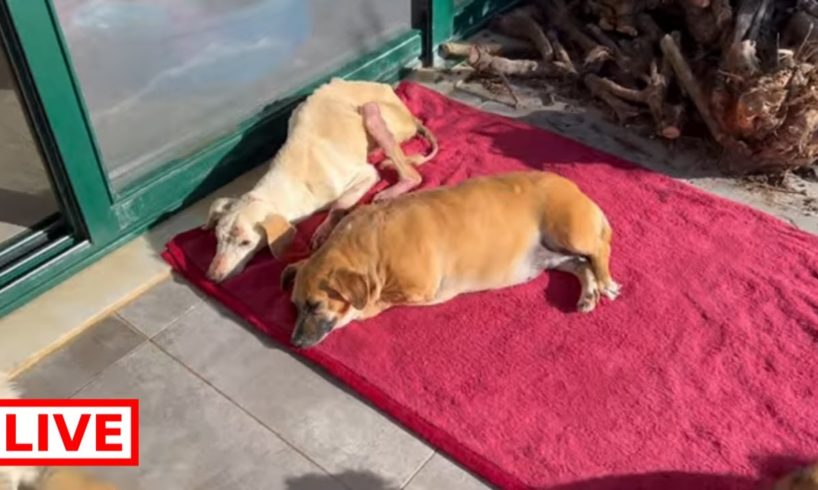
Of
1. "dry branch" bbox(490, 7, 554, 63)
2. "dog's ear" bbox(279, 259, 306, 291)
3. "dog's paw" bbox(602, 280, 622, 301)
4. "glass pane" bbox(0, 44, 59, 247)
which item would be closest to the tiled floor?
"dog's ear" bbox(279, 259, 306, 291)

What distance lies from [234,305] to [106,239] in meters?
0.66

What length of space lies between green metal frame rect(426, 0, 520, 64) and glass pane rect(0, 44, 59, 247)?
213 centimetres

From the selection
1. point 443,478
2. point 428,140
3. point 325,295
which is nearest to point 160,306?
point 325,295

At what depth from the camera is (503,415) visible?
110 inches

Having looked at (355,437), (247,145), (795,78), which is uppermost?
(795,78)

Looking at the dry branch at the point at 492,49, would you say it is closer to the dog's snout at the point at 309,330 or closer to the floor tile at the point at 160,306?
the floor tile at the point at 160,306

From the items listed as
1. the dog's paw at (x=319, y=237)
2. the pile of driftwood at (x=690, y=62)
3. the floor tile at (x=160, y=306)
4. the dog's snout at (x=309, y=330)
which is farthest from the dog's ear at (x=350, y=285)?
the pile of driftwood at (x=690, y=62)

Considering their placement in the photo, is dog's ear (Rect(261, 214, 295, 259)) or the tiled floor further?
dog's ear (Rect(261, 214, 295, 259))

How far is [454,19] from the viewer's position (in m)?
4.78

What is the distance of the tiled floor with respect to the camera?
2.65 m

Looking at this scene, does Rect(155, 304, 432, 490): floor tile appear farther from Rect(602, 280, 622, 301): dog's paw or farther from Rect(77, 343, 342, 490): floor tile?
Rect(602, 280, 622, 301): dog's paw

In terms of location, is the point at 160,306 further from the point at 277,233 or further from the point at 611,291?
the point at 611,291

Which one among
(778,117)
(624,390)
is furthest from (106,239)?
(778,117)

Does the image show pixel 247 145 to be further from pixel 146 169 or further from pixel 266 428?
pixel 266 428
